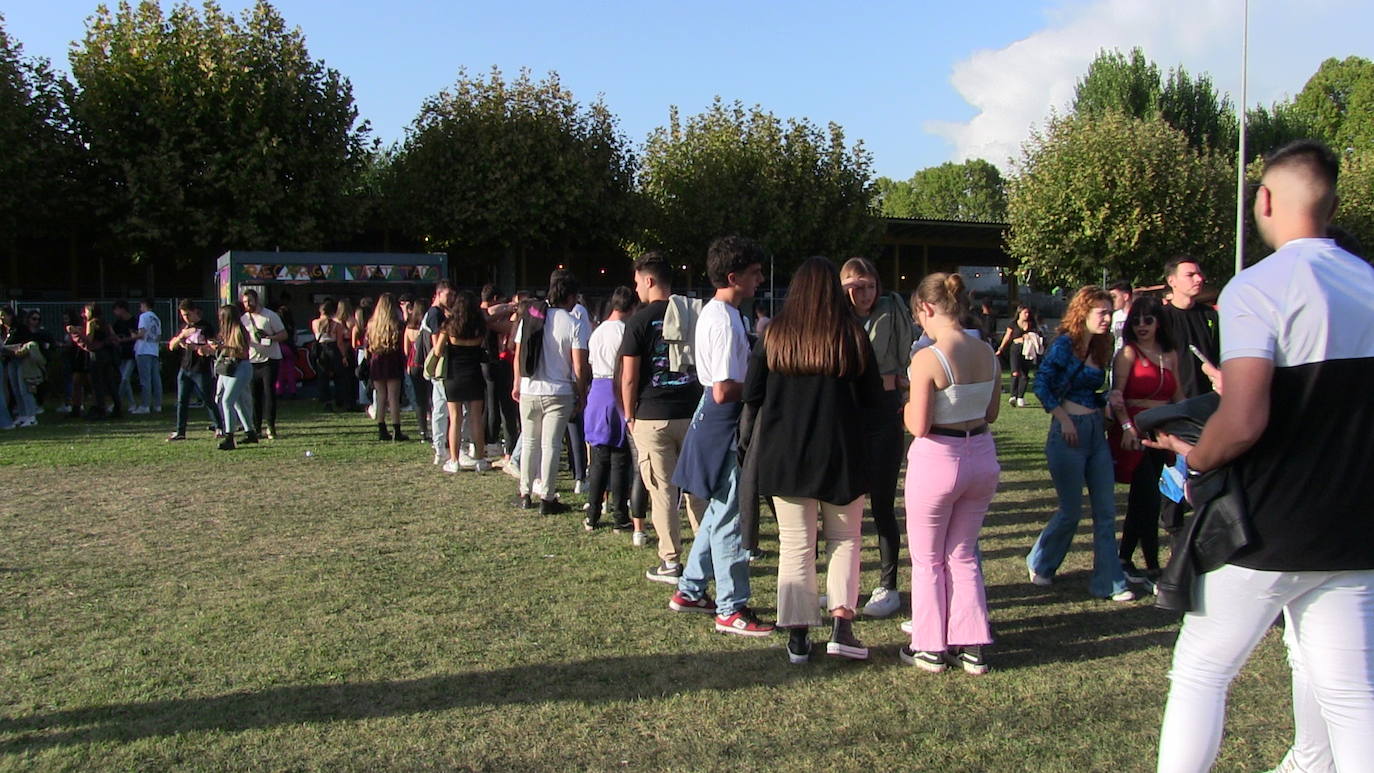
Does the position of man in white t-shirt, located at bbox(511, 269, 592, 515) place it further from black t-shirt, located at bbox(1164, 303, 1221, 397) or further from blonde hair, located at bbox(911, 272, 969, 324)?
black t-shirt, located at bbox(1164, 303, 1221, 397)

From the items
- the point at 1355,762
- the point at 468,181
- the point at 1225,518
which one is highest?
the point at 468,181

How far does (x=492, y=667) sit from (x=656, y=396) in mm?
1775

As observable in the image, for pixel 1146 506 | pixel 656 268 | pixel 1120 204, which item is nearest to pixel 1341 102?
pixel 1120 204

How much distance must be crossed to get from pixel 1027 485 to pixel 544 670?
5.82 meters

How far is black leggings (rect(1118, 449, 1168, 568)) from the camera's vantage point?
5.68 meters

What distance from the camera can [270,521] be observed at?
752cm

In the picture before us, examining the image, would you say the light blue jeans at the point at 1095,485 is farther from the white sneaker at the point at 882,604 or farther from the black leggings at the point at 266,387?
the black leggings at the point at 266,387

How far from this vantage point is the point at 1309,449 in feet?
8.05

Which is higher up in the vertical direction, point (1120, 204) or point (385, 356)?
point (1120, 204)

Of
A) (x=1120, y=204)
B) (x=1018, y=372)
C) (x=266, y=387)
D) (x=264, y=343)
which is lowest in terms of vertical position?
(x=266, y=387)

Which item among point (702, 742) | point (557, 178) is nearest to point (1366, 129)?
point (557, 178)

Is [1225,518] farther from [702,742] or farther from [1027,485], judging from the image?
[1027,485]

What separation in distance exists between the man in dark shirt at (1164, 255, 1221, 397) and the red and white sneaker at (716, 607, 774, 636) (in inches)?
107

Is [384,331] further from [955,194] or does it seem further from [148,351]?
[955,194]
